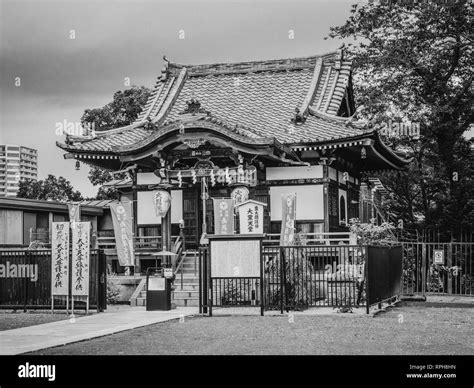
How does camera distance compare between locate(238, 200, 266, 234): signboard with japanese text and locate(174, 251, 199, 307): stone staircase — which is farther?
locate(238, 200, 266, 234): signboard with japanese text

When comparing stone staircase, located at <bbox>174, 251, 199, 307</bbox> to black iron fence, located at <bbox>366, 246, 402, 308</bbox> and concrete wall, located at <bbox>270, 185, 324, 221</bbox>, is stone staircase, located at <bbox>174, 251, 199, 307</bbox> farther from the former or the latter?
black iron fence, located at <bbox>366, 246, 402, 308</bbox>

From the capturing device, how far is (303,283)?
19547mm

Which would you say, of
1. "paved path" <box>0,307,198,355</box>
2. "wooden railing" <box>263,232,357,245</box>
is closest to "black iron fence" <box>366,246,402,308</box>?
"wooden railing" <box>263,232,357,245</box>

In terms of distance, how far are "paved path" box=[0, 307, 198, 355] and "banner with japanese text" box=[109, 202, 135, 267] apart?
5561 millimetres

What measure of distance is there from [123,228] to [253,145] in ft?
17.1

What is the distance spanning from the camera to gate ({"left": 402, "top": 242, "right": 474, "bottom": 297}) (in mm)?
26297

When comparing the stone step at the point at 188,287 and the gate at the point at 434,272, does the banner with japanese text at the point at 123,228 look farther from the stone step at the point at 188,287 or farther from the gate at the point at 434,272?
the gate at the point at 434,272

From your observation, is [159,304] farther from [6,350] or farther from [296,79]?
[296,79]

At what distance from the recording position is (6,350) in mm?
12062

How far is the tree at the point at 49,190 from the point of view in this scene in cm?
4462

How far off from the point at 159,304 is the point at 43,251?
3354 mm

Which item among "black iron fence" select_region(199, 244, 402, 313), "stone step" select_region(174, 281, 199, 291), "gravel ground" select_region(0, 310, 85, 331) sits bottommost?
"gravel ground" select_region(0, 310, 85, 331)
